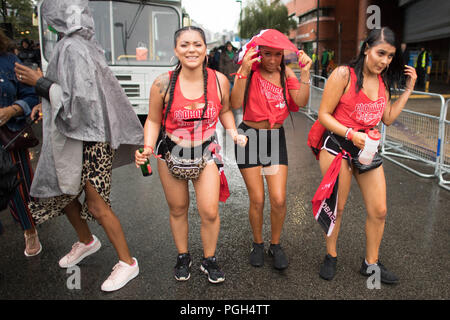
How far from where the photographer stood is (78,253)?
3301 millimetres

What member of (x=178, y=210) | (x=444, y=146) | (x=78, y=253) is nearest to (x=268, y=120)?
(x=178, y=210)

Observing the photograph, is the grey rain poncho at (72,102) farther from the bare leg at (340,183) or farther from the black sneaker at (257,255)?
the bare leg at (340,183)

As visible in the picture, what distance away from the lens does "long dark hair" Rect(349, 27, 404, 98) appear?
2627 mm

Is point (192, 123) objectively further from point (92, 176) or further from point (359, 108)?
point (359, 108)

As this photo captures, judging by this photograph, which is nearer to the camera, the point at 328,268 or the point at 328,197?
the point at 328,197

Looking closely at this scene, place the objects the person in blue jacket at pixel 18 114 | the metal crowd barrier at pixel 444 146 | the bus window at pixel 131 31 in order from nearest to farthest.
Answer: the person in blue jacket at pixel 18 114
the metal crowd barrier at pixel 444 146
the bus window at pixel 131 31

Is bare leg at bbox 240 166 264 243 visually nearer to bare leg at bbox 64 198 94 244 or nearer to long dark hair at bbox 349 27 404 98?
long dark hair at bbox 349 27 404 98

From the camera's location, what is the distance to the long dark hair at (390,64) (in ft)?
8.62

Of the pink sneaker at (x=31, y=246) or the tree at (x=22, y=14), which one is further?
the tree at (x=22, y=14)

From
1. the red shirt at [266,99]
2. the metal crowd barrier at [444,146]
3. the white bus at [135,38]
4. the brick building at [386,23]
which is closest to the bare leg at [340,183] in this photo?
the red shirt at [266,99]

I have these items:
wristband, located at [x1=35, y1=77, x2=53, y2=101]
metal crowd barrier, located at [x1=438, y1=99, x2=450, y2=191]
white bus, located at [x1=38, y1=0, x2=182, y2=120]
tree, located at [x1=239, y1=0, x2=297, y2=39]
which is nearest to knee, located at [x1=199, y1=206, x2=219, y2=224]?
wristband, located at [x1=35, y1=77, x2=53, y2=101]

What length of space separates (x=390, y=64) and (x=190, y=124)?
162 centimetres
